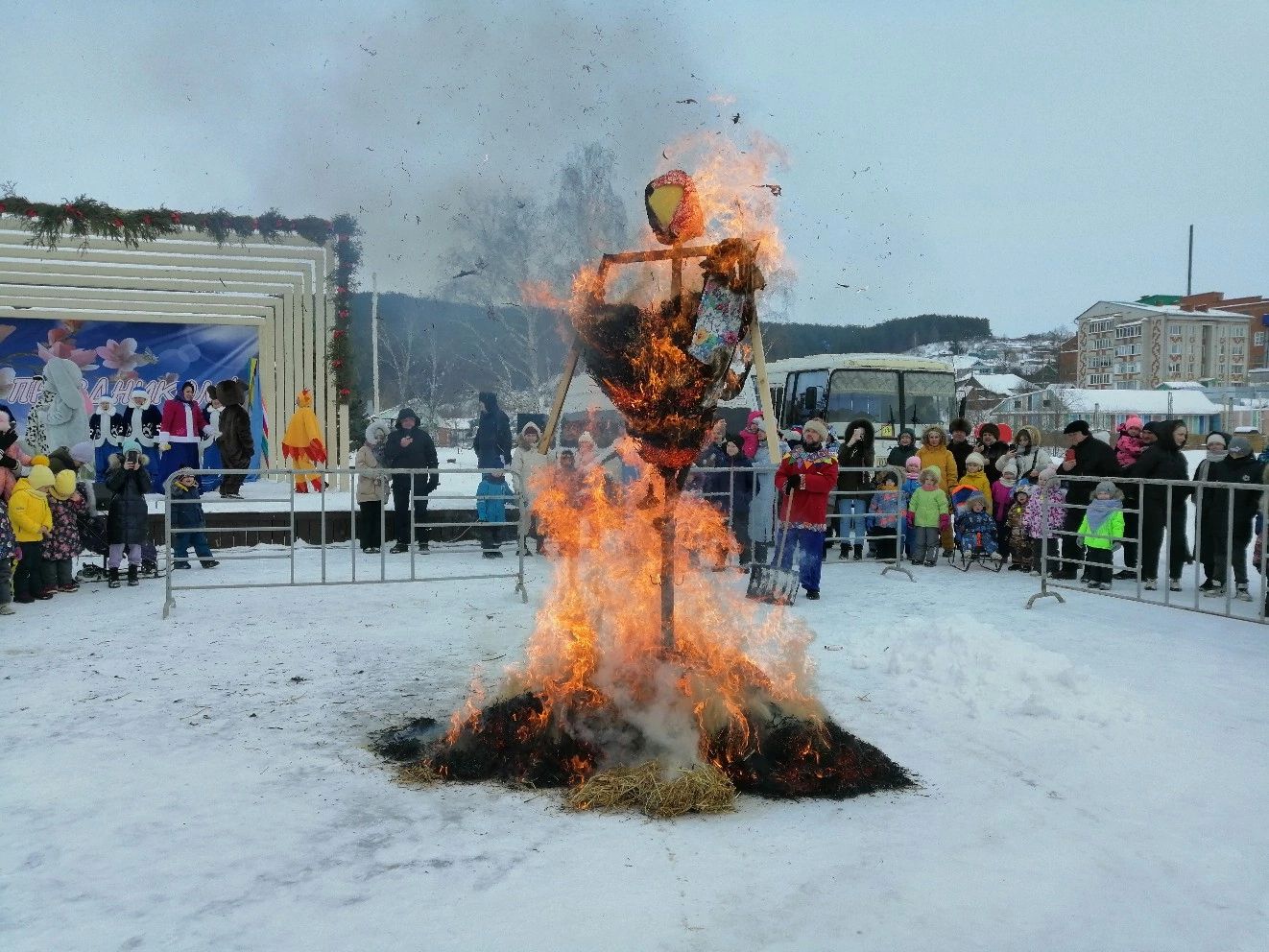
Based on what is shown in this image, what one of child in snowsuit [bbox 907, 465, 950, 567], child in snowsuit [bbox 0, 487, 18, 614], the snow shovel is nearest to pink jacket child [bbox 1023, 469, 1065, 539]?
child in snowsuit [bbox 907, 465, 950, 567]

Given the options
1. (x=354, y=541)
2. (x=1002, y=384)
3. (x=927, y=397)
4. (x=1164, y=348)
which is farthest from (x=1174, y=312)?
(x=354, y=541)

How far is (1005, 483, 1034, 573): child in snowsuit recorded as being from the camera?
37.3 ft

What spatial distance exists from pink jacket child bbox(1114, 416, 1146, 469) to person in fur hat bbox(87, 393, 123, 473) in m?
16.9

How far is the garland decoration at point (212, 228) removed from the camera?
638 inches

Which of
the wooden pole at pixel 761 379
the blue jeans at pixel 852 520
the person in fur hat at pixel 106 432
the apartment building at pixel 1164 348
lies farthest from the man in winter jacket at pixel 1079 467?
the apartment building at pixel 1164 348

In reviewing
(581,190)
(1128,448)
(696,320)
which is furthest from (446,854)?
(1128,448)

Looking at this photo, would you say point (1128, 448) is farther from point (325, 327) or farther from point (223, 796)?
point (325, 327)

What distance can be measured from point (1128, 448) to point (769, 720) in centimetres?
784

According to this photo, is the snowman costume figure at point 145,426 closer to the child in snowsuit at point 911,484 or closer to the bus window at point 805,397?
the child in snowsuit at point 911,484

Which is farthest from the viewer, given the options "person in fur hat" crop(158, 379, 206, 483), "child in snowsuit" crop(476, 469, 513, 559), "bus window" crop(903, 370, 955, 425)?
"bus window" crop(903, 370, 955, 425)

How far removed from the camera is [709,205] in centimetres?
524

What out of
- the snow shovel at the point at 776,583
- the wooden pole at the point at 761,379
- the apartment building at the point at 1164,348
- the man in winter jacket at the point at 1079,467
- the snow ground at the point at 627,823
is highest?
the apartment building at the point at 1164,348

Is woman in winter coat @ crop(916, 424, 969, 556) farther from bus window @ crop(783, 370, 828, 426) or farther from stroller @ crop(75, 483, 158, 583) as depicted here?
stroller @ crop(75, 483, 158, 583)

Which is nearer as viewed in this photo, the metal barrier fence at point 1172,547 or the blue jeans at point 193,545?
the metal barrier fence at point 1172,547
